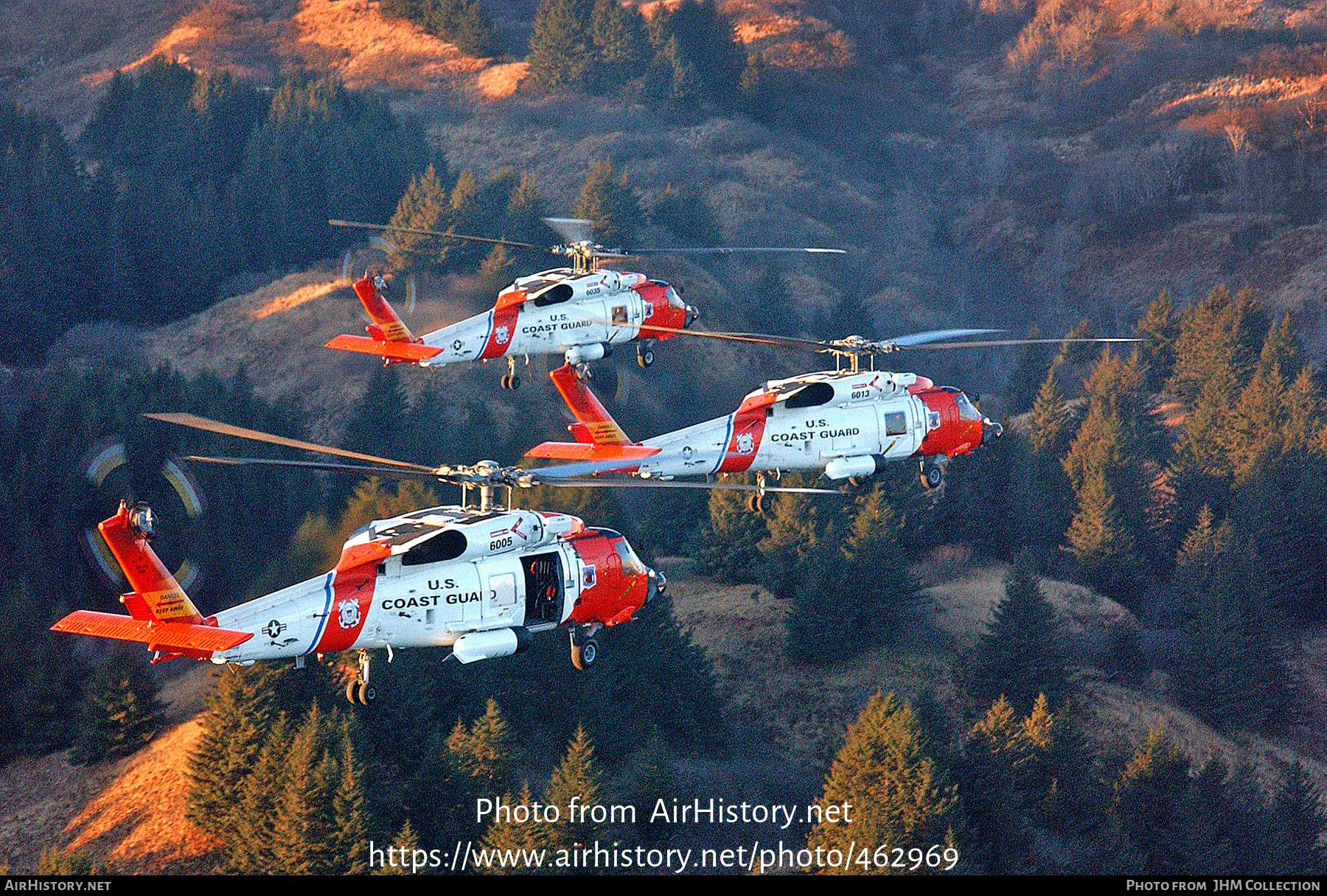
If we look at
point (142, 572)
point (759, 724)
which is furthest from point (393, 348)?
point (759, 724)

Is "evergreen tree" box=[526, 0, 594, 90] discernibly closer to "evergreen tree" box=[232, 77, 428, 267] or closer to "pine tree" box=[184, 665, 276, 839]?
"evergreen tree" box=[232, 77, 428, 267]

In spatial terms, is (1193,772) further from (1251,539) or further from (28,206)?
(28,206)

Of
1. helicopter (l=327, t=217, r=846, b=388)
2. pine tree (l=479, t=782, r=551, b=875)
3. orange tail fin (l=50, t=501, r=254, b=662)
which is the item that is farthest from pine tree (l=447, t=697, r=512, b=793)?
orange tail fin (l=50, t=501, r=254, b=662)

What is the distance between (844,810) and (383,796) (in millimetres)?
15644

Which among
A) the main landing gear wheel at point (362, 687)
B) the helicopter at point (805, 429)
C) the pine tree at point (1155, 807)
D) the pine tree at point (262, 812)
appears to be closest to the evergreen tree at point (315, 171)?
the pine tree at point (262, 812)

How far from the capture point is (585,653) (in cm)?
4506

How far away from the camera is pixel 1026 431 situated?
106m

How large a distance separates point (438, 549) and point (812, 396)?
15.7m

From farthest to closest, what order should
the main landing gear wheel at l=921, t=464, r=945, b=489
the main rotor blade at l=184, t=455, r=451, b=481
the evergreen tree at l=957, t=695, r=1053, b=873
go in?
the evergreen tree at l=957, t=695, r=1053, b=873
the main landing gear wheel at l=921, t=464, r=945, b=489
the main rotor blade at l=184, t=455, r=451, b=481

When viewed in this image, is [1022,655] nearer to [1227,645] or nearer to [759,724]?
[759,724]

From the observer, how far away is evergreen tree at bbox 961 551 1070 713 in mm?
77500

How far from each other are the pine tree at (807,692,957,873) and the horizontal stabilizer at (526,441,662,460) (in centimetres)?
1614

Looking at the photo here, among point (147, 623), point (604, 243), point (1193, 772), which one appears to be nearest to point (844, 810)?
point (1193, 772)

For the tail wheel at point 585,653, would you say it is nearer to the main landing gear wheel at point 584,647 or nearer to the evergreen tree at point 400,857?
the main landing gear wheel at point 584,647
